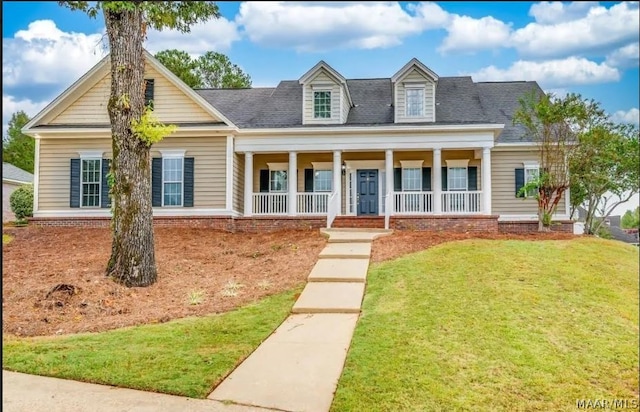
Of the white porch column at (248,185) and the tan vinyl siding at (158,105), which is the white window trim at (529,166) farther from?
the tan vinyl siding at (158,105)

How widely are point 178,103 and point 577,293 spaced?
12029mm

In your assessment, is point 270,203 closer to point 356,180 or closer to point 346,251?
point 356,180

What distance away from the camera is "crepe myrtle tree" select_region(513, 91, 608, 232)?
1463cm

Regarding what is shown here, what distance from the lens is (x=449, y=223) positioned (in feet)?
49.4

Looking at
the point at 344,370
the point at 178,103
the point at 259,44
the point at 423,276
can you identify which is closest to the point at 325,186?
the point at 178,103

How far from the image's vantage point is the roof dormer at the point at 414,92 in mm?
16344

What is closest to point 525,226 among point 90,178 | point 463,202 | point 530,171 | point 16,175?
Result: point 530,171

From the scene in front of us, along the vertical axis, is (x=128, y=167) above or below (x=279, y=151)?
below

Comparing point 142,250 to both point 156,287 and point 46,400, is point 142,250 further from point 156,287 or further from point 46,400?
point 46,400

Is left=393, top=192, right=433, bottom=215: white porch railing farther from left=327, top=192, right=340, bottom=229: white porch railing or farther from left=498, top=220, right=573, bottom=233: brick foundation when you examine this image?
left=498, top=220, right=573, bottom=233: brick foundation

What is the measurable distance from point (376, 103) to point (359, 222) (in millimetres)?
4720

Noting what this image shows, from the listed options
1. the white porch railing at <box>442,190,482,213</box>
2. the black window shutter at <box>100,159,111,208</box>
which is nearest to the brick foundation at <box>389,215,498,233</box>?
the white porch railing at <box>442,190,482,213</box>

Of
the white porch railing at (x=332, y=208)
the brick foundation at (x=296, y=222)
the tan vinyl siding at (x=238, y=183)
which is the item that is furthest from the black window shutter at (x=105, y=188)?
the white porch railing at (x=332, y=208)

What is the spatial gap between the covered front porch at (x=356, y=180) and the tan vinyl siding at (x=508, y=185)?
694mm
